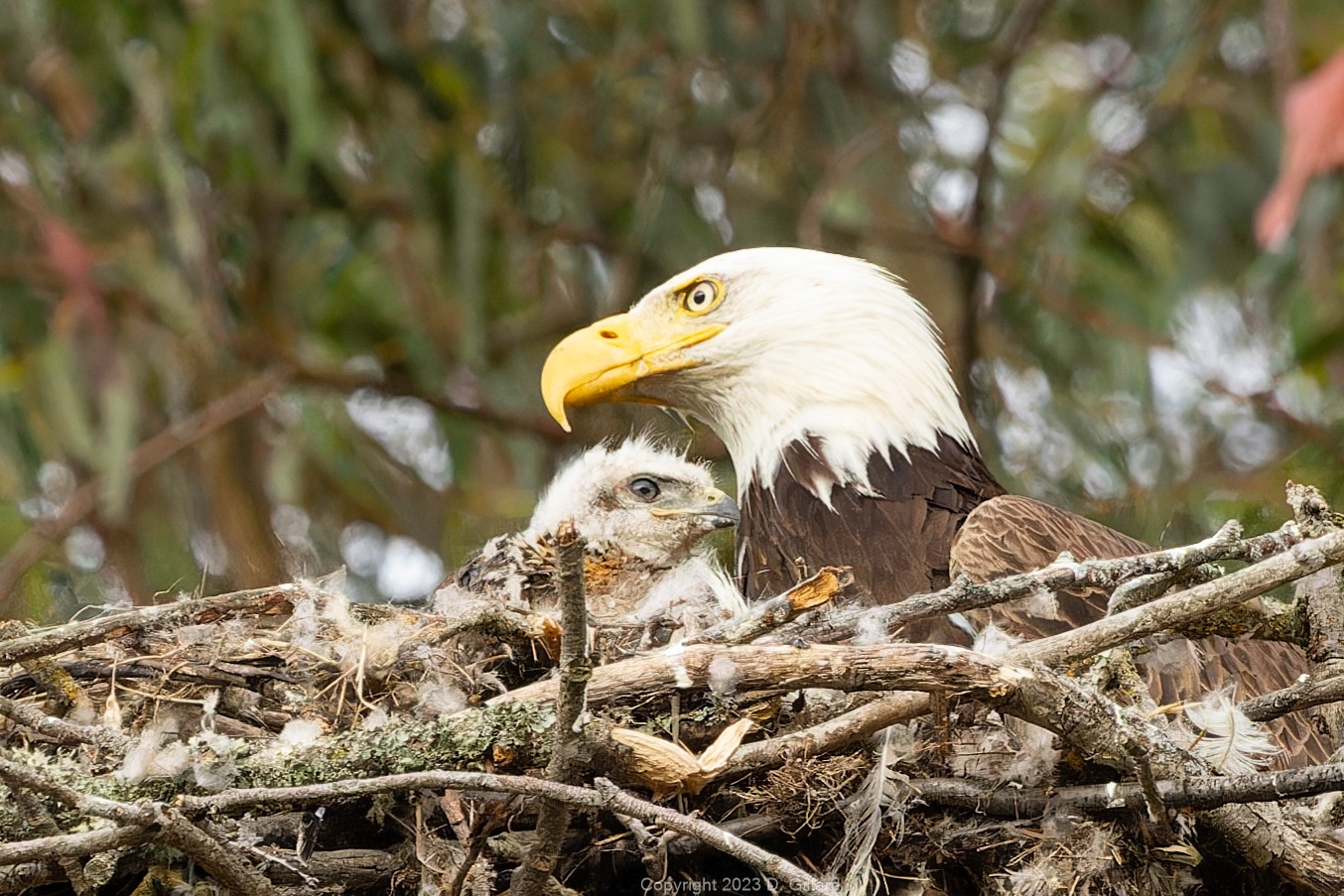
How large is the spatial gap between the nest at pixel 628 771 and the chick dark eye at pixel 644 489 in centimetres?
160

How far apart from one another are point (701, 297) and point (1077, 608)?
130cm

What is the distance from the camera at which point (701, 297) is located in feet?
Result: 13.5

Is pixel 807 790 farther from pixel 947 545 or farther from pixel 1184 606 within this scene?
pixel 947 545

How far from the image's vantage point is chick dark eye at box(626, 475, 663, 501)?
4520mm

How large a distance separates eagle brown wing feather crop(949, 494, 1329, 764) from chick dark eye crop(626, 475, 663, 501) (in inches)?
45.6

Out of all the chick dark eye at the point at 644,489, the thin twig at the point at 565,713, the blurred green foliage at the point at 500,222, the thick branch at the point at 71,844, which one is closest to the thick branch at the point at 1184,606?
the thin twig at the point at 565,713

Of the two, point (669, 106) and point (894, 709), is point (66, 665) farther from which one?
point (669, 106)

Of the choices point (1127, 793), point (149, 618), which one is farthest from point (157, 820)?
point (1127, 793)

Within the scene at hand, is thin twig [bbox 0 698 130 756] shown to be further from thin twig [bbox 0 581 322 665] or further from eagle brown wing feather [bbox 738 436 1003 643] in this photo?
eagle brown wing feather [bbox 738 436 1003 643]

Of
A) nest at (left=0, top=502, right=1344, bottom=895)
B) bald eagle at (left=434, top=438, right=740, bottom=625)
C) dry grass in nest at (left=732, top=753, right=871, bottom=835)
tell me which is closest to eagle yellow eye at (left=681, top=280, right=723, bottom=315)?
bald eagle at (left=434, top=438, right=740, bottom=625)

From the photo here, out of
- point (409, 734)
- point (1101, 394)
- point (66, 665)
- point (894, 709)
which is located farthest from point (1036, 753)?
point (1101, 394)

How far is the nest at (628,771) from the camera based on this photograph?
94.9 inches

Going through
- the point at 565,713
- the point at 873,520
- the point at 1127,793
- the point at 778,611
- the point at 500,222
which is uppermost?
the point at 565,713

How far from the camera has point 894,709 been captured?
8.41ft
